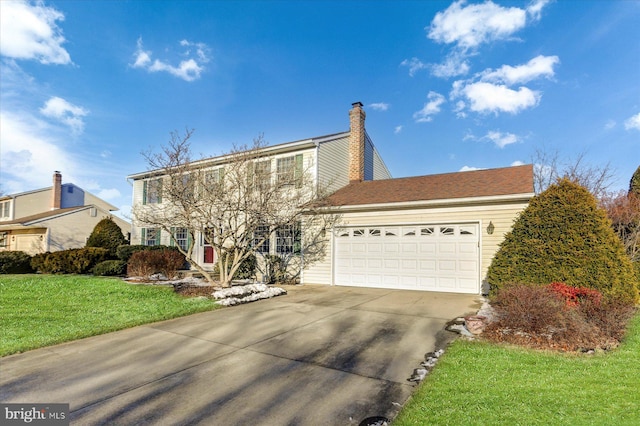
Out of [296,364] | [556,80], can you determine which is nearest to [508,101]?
[556,80]

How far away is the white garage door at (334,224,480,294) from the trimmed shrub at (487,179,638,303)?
6.98 feet

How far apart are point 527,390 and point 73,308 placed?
953 cm

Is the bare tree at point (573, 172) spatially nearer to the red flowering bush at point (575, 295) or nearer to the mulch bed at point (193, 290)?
the red flowering bush at point (575, 295)

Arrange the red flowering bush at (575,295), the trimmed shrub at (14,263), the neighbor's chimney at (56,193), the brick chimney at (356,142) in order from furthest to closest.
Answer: the neighbor's chimney at (56,193)
the brick chimney at (356,142)
the trimmed shrub at (14,263)
the red flowering bush at (575,295)

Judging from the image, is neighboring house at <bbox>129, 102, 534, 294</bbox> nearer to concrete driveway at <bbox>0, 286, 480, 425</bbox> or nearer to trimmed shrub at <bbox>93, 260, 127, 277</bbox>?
concrete driveway at <bbox>0, 286, 480, 425</bbox>

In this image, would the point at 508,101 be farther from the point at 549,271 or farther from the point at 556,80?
Result: the point at 549,271

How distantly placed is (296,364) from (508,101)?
16025 mm

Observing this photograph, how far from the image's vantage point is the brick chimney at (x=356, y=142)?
16016mm

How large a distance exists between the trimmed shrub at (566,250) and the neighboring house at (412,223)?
63.5 inches

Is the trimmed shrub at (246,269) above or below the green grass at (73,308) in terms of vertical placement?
above

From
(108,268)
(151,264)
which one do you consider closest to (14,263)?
(108,268)

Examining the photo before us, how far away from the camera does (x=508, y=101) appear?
50.6 ft

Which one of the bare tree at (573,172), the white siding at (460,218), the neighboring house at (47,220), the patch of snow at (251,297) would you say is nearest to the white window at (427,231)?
the white siding at (460,218)

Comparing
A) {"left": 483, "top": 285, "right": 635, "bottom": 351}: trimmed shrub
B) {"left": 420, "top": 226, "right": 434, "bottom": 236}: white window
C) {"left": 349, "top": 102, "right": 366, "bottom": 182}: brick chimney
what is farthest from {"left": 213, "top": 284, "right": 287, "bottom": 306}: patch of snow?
{"left": 349, "top": 102, "right": 366, "bottom": 182}: brick chimney
